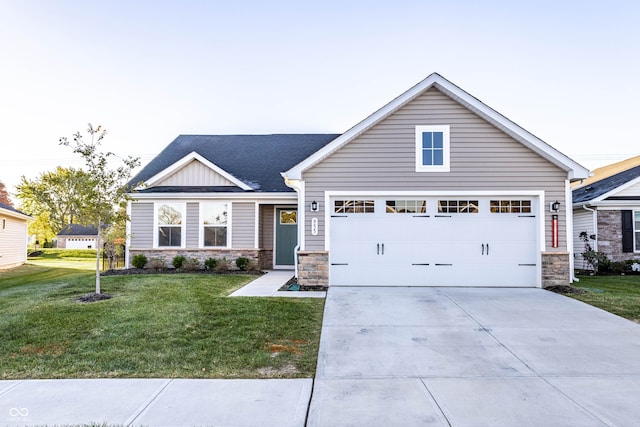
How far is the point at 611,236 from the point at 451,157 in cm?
856

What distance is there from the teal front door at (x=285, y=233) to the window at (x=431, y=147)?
19.4 feet

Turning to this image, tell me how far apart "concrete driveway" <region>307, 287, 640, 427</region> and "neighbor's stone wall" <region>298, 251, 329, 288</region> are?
2.01 meters

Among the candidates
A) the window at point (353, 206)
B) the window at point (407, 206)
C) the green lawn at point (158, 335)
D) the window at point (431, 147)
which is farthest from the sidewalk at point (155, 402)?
the window at point (431, 147)

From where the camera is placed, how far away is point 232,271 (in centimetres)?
1284

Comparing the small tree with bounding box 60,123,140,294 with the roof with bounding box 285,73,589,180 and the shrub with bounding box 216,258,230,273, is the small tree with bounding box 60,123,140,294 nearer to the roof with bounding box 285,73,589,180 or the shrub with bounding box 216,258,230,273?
the roof with bounding box 285,73,589,180

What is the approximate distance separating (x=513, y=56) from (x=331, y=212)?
34.5 ft

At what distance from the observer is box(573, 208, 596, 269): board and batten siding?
13957mm

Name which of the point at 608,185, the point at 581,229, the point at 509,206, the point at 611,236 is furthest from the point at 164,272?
the point at 608,185

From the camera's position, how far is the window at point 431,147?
9656 mm

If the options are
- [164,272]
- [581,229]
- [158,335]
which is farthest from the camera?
[581,229]

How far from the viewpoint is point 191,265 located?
1293 cm

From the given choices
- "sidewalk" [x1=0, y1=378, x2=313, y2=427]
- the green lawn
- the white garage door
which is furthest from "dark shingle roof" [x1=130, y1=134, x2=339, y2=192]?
"sidewalk" [x1=0, y1=378, x2=313, y2=427]

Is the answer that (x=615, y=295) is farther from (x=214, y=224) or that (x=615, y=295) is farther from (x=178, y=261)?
(x=178, y=261)

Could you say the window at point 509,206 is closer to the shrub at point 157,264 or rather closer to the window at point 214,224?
the window at point 214,224
